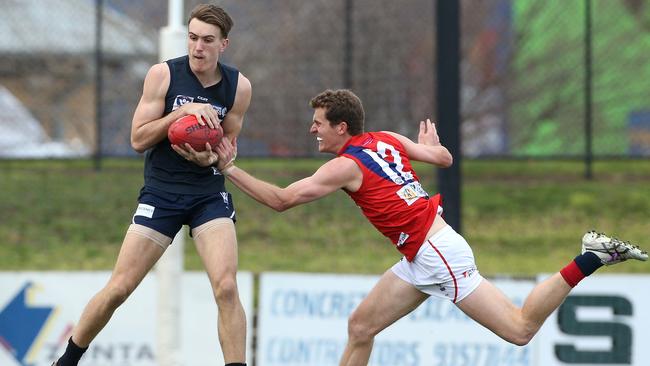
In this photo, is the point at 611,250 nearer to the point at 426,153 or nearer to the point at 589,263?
A: the point at 589,263

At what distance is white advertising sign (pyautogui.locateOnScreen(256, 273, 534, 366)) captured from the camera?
33.0 ft

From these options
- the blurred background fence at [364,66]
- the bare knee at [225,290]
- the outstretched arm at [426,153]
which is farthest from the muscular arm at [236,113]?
the blurred background fence at [364,66]

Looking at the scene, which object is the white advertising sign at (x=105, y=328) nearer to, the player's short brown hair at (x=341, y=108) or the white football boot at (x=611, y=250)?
the player's short brown hair at (x=341, y=108)

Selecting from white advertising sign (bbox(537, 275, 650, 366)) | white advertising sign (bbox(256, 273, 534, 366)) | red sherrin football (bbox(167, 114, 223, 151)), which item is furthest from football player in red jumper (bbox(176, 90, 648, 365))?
white advertising sign (bbox(537, 275, 650, 366))

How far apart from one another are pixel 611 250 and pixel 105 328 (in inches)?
173

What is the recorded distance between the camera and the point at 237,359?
7.23 m

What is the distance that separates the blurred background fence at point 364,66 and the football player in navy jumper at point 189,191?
5.99 m

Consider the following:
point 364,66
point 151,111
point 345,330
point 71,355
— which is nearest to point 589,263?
point 151,111

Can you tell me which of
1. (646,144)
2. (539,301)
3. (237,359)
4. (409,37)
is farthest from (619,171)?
(237,359)

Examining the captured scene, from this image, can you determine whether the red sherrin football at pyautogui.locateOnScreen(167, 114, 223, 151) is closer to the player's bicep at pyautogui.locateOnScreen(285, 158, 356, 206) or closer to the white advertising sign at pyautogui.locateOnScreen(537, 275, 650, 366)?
the player's bicep at pyautogui.locateOnScreen(285, 158, 356, 206)

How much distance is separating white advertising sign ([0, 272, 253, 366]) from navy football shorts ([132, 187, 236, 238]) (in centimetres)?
261

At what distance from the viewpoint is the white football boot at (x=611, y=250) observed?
755 centimetres

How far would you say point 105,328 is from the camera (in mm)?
10047

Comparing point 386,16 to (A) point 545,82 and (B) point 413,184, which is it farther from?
(B) point 413,184
